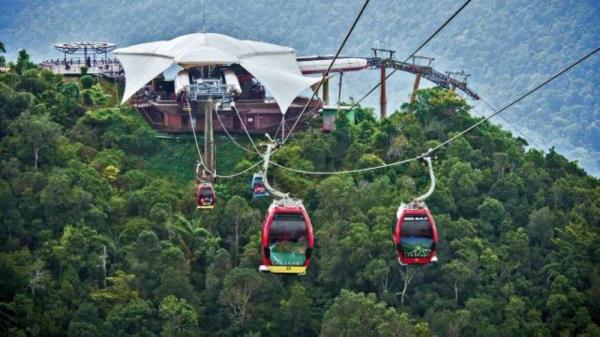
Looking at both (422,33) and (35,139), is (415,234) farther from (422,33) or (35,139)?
(422,33)

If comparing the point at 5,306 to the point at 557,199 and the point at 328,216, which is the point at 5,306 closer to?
the point at 328,216

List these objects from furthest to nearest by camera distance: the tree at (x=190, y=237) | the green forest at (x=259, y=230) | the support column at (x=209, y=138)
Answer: the support column at (x=209, y=138) < the tree at (x=190, y=237) < the green forest at (x=259, y=230)

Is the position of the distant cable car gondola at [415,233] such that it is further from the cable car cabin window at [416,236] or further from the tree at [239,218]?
the tree at [239,218]

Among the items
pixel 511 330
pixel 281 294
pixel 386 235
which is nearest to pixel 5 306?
pixel 281 294

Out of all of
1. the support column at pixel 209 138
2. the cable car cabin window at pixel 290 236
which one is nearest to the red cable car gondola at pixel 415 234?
the cable car cabin window at pixel 290 236

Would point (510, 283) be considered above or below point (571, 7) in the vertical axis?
below

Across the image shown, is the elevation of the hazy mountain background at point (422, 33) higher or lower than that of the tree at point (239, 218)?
higher

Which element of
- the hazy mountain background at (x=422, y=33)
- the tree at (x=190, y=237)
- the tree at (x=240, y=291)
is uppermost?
the hazy mountain background at (x=422, y=33)
